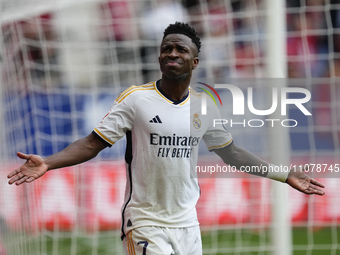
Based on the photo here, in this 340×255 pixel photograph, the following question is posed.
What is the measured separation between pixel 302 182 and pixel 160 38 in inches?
128

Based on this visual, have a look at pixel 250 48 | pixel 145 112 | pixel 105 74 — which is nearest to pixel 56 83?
pixel 105 74

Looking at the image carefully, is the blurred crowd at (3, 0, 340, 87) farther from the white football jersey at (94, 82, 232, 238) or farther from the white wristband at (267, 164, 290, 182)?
the white football jersey at (94, 82, 232, 238)

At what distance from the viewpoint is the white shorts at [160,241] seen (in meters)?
2.71

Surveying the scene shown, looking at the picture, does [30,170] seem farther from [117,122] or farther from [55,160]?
[117,122]

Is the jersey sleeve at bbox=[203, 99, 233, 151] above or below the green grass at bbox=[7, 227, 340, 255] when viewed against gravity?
above

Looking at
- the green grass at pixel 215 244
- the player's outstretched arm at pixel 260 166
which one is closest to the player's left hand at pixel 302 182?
the player's outstretched arm at pixel 260 166

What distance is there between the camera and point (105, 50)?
6.59 m

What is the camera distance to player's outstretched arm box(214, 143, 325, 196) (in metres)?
3.09

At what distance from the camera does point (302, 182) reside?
3111mm

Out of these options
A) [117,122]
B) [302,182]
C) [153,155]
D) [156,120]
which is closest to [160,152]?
[153,155]

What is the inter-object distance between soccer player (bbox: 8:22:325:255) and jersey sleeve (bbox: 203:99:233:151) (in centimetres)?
19

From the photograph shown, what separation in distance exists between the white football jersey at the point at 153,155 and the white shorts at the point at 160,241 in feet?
0.12

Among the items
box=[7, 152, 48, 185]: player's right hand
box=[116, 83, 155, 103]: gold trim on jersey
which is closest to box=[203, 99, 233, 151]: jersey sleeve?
box=[116, 83, 155, 103]: gold trim on jersey

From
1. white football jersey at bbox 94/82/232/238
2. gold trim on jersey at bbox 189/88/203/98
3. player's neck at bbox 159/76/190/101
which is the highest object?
player's neck at bbox 159/76/190/101
